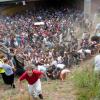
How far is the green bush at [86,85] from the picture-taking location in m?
9.10

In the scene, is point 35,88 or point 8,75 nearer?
point 35,88

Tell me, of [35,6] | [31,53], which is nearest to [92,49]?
[31,53]

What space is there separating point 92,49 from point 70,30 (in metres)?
6.45

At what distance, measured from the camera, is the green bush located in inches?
358

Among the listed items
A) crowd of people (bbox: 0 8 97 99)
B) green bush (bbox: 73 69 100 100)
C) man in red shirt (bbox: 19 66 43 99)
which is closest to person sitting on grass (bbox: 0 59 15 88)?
crowd of people (bbox: 0 8 97 99)

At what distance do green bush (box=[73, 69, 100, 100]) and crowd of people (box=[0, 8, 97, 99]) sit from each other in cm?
103

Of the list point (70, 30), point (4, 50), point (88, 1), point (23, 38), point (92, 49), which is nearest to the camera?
point (4, 50)

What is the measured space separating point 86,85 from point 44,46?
481 inches

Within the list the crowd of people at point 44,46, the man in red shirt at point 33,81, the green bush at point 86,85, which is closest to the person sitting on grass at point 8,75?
the crowd of people at point 44,46

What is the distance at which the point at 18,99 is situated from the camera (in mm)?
10320

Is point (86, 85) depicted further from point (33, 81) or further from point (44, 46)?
point (44, 46)

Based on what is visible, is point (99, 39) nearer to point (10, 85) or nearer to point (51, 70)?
point (51, 70)

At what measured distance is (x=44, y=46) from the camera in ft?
72.2

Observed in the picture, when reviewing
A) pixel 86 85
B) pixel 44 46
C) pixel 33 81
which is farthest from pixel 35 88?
pixel 44 46
